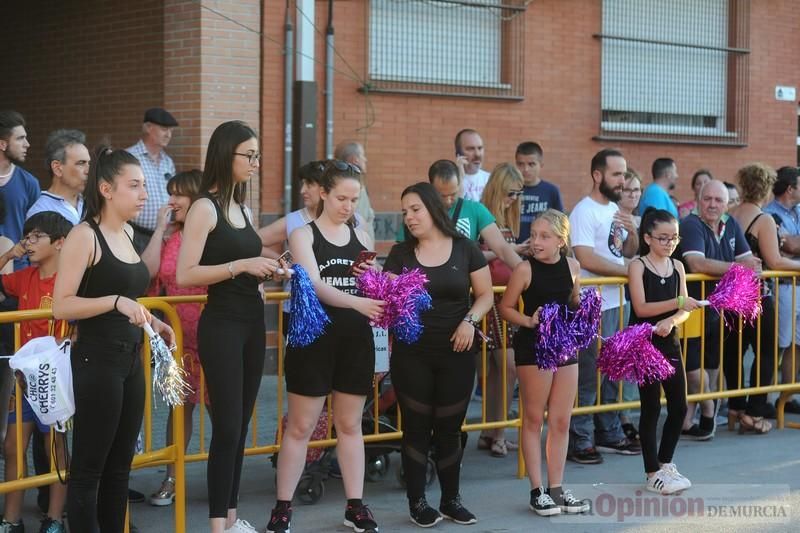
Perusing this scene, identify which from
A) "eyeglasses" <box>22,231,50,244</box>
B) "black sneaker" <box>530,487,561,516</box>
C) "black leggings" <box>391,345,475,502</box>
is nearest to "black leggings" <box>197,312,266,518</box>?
"black leggings" <box>391,345,475,502</box>

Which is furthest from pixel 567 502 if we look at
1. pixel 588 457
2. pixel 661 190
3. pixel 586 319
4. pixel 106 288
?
pixel 661 190

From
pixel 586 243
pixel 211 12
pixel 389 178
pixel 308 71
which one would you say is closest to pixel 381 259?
pixel 389 178

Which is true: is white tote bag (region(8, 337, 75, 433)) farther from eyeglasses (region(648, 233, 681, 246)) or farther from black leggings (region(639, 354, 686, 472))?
eyeglasses (region(648, 233, 681, 246))

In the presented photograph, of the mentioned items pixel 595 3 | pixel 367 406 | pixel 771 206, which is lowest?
pixel 367 406

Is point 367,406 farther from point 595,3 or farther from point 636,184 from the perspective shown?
point 595,3

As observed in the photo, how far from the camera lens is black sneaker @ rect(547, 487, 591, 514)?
6772 mm

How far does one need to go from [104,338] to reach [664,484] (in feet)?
12.3

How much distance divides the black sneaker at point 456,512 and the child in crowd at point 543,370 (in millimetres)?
Result: 462

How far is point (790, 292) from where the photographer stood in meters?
9.54

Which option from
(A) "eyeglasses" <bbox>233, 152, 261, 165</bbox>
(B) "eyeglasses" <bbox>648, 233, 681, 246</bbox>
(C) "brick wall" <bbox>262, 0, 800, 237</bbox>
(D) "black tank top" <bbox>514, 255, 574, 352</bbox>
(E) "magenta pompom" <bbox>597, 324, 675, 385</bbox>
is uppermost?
(C) "brick wall" <bbox>262, 0, 800, 237</bbox>

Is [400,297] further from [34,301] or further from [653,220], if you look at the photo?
[653,220]

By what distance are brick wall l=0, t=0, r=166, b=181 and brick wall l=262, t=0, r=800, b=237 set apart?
125 centimetres

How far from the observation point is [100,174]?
17.5ft

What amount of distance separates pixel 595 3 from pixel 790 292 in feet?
17.3
